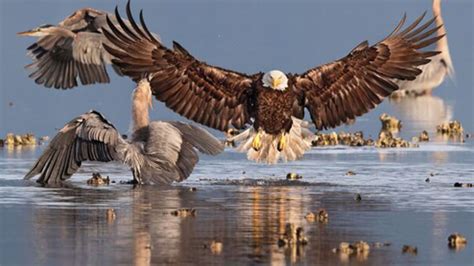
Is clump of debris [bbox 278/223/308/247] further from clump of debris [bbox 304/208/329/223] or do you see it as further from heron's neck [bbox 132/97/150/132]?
heron's neck [bbox 132/97/150/132]

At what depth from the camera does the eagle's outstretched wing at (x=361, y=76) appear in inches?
559

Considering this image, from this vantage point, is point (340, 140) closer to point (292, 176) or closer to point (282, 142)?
point (292, 176)

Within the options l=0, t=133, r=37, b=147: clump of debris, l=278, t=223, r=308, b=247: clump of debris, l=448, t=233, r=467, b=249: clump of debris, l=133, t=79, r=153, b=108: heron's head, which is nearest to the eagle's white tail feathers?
l=133, t=79, r=153, b=108: heron's head

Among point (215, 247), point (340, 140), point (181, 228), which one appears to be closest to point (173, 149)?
point (181, 228)

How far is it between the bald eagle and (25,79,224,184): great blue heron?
0.54 meters

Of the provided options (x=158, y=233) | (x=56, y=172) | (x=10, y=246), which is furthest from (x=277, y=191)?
(x=10, y=246)

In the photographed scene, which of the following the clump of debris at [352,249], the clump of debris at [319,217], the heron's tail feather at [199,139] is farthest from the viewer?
the heron's tail feather at [199,139]

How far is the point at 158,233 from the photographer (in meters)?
11.0

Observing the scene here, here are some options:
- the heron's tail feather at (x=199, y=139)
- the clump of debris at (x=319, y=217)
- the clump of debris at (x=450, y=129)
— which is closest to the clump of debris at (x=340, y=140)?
the clump of debris at (x=450, y=129)

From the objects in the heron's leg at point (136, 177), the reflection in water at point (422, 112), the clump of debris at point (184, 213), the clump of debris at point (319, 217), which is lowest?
the clump of debris at point (319, 217)

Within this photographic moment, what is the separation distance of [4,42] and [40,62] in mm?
17943

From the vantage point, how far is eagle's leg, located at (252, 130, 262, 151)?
14148 millimetres

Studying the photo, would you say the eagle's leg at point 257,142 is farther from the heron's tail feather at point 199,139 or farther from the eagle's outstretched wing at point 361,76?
the heron's tail feather at point 199,139

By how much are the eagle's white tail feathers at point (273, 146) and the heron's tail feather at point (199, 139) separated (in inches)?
32.1
